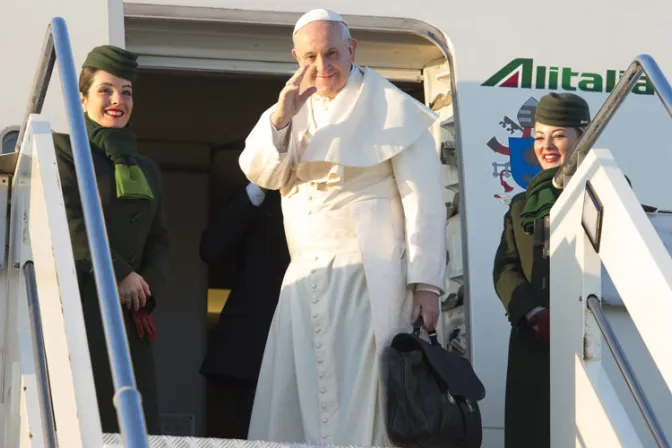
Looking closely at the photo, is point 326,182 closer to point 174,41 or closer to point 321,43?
point 321,43

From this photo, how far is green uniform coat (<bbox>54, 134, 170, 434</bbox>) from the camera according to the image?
4645 mm

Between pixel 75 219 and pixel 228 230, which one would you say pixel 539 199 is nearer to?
pixel 228 230

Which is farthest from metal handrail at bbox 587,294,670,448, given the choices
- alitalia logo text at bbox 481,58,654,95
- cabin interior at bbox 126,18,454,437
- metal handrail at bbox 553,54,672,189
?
cabin interior at bbox 126,18,454,437

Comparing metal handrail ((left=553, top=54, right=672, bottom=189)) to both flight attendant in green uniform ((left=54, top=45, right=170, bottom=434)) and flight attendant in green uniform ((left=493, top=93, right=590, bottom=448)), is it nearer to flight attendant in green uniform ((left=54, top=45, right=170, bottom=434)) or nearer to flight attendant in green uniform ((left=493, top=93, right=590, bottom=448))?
flight attendant in green uniform ((left=493, top=93, right=590, bottom=448))

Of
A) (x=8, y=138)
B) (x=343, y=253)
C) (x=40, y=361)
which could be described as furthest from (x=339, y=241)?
(x=8, y=138)

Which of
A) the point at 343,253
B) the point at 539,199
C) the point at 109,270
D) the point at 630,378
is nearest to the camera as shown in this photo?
the point at 109,270

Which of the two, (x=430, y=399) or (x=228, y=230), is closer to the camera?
(x=430, y=399)

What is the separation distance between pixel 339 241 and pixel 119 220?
2.44 feet

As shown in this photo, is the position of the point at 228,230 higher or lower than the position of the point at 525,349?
higher

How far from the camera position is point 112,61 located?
4.82 metres

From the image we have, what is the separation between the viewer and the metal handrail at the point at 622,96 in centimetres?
427

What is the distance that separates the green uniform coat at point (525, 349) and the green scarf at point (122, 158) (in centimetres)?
126

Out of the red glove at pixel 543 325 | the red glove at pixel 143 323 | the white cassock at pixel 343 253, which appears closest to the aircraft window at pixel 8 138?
the red glove at pixel 143 323

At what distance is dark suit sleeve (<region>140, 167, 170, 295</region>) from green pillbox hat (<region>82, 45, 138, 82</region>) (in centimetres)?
42
